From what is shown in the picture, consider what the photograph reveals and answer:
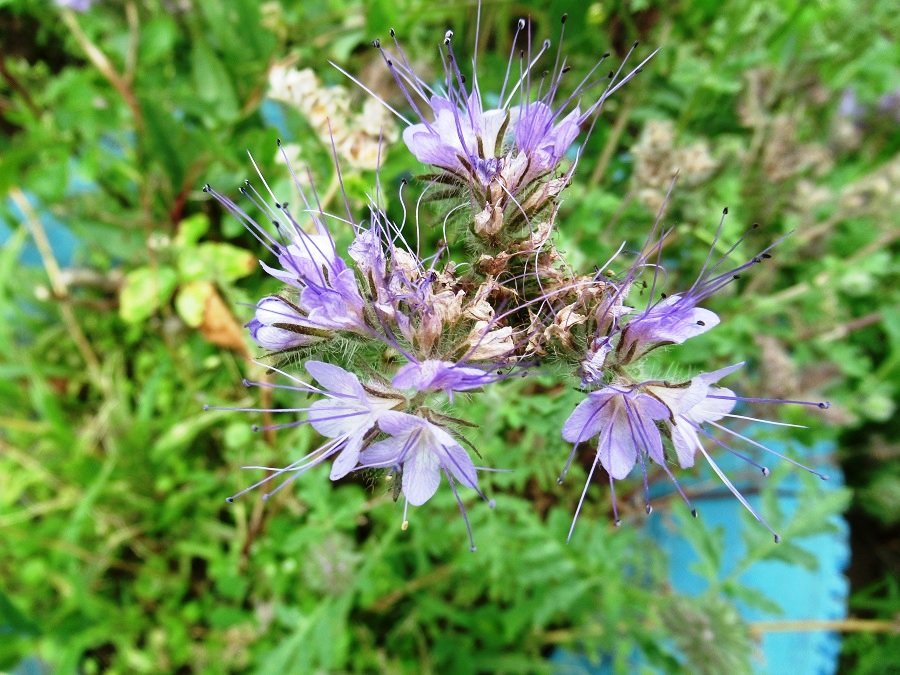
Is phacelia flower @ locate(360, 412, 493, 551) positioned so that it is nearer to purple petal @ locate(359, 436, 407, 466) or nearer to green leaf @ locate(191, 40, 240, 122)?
purple petal @ locate(359, 436, 407, 466)

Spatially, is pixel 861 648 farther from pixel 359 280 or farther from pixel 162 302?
pixel 162 302

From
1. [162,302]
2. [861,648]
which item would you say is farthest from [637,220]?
[861,648]

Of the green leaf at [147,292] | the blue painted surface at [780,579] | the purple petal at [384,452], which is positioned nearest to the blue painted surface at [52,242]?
the green leaf at [147,292]

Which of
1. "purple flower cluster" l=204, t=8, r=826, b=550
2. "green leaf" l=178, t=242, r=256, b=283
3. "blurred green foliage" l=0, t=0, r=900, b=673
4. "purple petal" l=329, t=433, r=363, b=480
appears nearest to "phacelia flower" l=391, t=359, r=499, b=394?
"purple flower cluster" l=204, t=8, r=826, b=550

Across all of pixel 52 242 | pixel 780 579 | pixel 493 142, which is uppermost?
pixel 52 242

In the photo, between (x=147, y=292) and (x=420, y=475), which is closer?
(x=420, y=475)

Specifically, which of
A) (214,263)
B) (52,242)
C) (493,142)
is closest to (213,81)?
(214,263)

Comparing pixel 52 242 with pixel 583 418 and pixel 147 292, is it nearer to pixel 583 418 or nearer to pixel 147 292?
pixel 147 292
